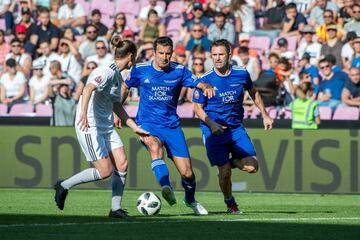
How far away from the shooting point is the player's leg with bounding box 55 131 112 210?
1255 cm

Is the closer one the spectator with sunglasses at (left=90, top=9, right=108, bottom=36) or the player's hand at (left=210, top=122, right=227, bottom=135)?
the player's hand at (left=210, top=122, right=227, bottom=135)

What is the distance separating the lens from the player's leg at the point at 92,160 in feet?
41.2

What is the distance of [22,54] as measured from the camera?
2389cm

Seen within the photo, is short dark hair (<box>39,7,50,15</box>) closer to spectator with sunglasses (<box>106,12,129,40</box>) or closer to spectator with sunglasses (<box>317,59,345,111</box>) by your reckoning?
spectator with sunglasses (<box>106,12,129,40</box>)

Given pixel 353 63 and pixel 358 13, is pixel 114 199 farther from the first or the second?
pixel 358 13

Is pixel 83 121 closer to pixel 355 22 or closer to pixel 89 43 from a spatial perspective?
pixel 355 22

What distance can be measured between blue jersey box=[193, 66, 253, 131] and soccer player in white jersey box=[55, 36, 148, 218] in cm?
110

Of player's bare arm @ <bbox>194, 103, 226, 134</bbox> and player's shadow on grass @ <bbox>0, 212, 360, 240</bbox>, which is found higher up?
player's bare arm @ <bbox>194, 103, 226, 134</bbox>

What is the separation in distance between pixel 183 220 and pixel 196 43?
1126 cm

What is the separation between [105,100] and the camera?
41.4ft

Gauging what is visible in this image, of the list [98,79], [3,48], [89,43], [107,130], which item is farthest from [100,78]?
[3,48]

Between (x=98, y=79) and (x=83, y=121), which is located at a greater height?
(x=98, y=79)

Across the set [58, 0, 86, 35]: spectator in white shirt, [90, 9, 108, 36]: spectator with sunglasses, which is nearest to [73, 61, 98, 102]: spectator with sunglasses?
[90, 9, 108, 36]: spectator with sunglasses

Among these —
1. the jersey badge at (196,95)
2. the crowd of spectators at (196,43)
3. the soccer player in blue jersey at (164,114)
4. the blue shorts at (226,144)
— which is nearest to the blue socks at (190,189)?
the soccer player in blue jersey at (164,114)
